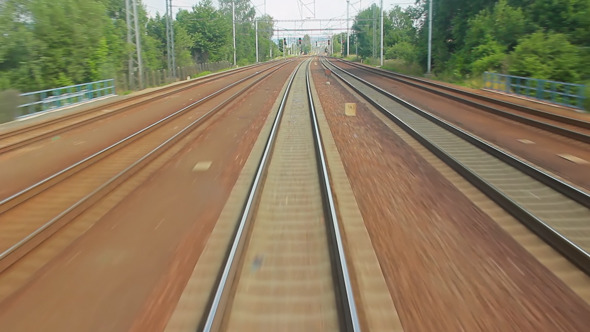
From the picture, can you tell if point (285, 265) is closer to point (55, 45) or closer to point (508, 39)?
point (55, 45)

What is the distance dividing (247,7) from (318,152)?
114050mm

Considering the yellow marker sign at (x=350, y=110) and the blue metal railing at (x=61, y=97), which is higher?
the blue metal railing at (x=61, y=97)

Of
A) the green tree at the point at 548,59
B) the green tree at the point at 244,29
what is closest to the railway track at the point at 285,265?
the green tree at the point at 548,59

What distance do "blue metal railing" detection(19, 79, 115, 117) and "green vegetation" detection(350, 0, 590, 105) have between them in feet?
74.9

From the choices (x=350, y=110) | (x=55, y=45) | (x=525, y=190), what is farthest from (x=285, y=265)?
(x=55, y=45)

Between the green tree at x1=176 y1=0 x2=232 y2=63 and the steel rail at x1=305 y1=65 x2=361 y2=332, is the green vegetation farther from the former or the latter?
the green tree at x1=176 y1=0 x2=232 y2=63

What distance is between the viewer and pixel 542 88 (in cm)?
1956

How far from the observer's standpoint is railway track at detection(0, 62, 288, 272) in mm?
6113

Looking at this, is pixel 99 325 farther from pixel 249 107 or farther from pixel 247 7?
pixel 247 7

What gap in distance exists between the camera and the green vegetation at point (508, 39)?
23.0 metres

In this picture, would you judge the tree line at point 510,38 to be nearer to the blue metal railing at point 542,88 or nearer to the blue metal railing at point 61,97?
the blue metal railing at point 542,88

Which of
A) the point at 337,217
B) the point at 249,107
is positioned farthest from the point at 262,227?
the point at 249,107

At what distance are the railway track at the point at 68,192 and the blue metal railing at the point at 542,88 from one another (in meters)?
14.5

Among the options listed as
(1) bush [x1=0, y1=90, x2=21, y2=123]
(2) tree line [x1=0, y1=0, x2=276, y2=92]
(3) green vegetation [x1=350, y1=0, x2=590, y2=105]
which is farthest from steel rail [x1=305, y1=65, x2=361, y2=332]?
(2) tree line [x1=0, y1=0, x2=276, y2=92]
